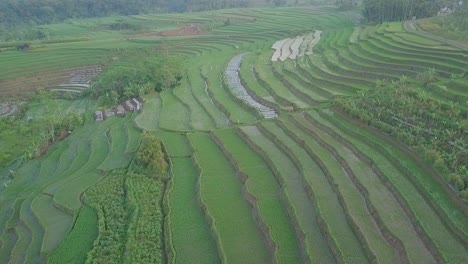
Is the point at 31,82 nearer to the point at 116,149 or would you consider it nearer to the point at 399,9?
the point at 116,149

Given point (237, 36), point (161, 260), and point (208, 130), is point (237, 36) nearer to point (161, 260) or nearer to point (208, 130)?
point (208, 130)

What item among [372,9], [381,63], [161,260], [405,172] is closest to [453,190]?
[405,172]

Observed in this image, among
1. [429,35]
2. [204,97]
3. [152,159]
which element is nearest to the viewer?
[152,159]

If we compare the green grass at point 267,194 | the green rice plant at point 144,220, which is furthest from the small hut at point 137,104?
the green rice plant at point 144,220

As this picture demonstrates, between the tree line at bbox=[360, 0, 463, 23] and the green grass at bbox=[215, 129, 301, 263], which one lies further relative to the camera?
the tree line at bbox=[360, 0, 463, 23]

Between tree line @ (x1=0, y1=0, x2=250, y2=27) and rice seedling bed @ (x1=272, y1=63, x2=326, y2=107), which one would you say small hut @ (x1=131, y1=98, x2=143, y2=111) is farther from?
tree line @ (x1=0, y1=0, x2=250, y2=27)

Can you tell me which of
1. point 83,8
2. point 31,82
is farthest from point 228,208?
point 83,8

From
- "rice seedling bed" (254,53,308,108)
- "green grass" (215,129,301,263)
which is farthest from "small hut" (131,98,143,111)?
"green grass" (215,129,301,263)
